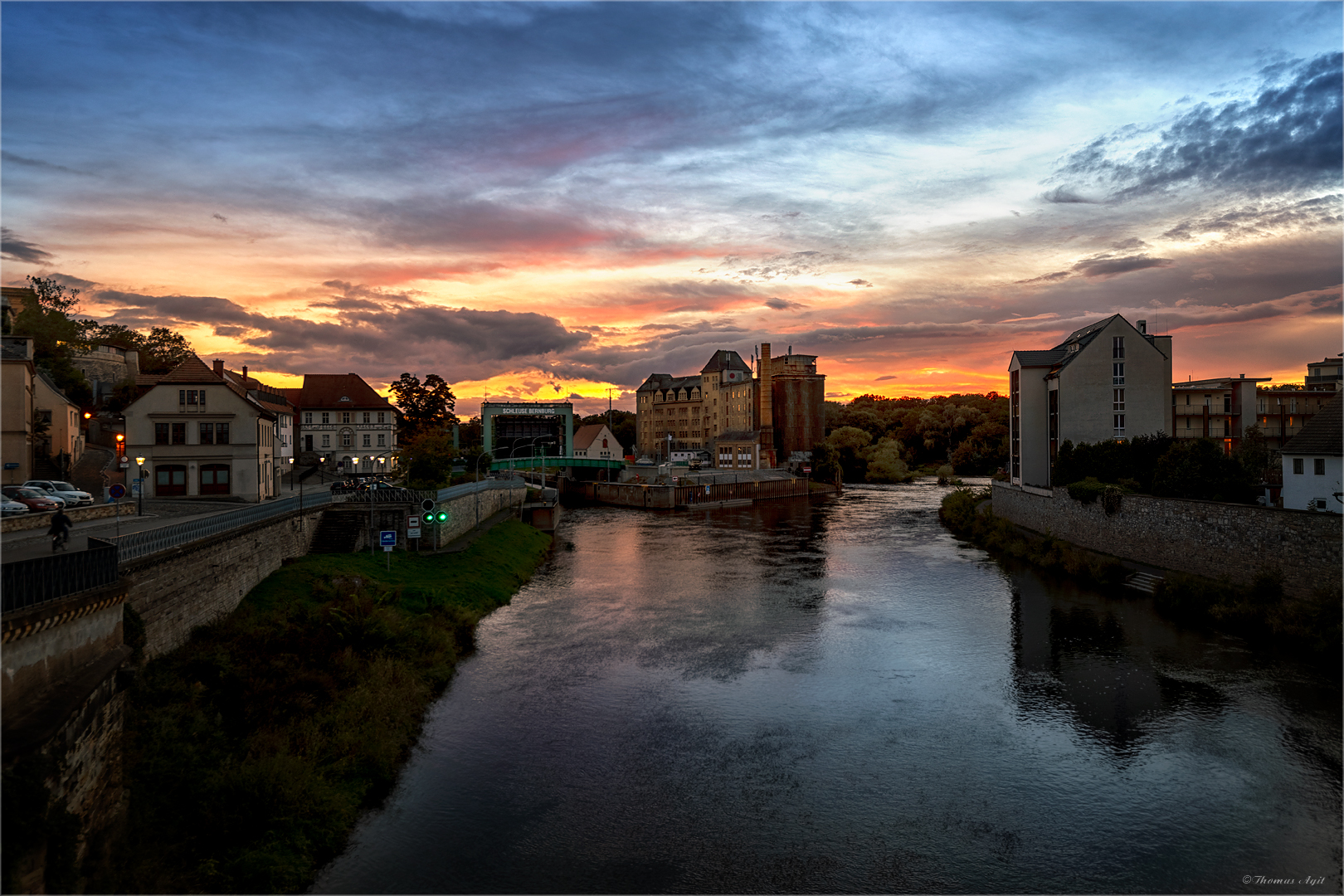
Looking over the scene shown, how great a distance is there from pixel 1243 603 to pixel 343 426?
75.9 m

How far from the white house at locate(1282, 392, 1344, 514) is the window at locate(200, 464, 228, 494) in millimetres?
50803

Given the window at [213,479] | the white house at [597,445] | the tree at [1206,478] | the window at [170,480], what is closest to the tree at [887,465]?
the white house at [597,445]

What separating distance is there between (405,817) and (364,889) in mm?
2520

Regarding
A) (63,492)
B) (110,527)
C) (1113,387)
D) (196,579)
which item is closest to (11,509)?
(110,527)

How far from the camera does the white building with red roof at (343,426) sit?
7844cm

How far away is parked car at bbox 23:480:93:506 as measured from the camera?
32719mm

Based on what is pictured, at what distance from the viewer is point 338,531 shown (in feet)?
119

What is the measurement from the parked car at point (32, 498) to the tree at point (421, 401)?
6051cm

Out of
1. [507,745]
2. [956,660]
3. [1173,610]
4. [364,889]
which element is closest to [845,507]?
[1173,610]

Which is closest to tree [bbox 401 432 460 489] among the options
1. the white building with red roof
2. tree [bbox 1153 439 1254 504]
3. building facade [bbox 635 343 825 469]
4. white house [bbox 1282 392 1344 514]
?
the white building with red roof

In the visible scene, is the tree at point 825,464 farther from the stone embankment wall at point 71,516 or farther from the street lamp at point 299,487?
the stone embankment wall at point 71,516

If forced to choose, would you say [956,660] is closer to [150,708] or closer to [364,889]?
[364,889]

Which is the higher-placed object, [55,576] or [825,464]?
[55,576]

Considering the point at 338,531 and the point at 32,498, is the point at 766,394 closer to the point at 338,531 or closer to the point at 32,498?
the point at 338,531
